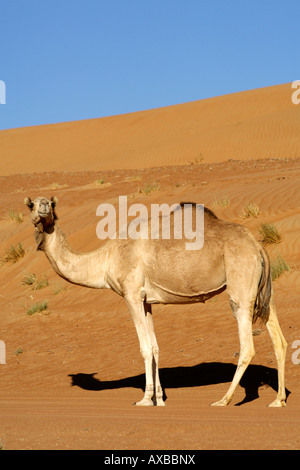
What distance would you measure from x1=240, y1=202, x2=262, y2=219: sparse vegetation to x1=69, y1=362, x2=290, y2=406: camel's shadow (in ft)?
27.7

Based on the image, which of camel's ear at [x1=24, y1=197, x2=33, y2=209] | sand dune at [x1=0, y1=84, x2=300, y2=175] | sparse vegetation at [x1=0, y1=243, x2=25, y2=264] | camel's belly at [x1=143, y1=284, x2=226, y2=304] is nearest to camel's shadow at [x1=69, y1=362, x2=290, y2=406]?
camel's belly at [x1=143, y1=284, x2=226, y2=304]

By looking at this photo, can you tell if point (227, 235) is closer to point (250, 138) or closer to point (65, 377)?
point (65, 377)

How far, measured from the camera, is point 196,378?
11.7m

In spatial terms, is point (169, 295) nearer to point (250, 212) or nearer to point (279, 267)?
point (279, 267)

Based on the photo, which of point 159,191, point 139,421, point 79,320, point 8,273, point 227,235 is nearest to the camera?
point 139,421

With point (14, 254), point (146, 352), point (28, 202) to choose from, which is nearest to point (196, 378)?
point (146, 352)

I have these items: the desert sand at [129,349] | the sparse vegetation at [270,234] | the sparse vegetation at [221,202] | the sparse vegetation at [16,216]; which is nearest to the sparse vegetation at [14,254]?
the desert sand at [129,349]

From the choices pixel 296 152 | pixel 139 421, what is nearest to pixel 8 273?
pixel 139 421

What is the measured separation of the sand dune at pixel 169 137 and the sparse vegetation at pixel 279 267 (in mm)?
34330

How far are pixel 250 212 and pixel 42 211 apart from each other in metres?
11.3

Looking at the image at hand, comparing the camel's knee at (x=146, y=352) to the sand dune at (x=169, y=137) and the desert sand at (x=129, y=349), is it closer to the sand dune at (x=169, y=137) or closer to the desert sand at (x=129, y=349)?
the desert sand at (x=129, y=349)
